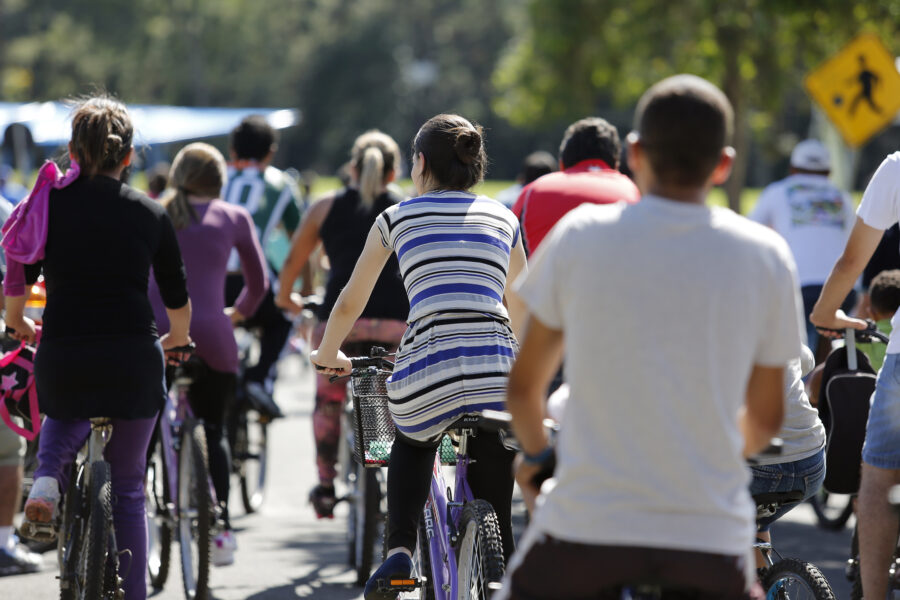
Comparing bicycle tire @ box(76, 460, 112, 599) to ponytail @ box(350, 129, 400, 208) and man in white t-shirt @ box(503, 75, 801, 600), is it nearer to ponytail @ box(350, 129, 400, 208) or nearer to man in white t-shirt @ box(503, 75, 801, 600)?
man in white t-shirt @ box(503, 75, 801, 600)

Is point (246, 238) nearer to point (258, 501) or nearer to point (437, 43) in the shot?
point (258, 501)

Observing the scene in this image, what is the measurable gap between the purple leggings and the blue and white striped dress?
1066mm

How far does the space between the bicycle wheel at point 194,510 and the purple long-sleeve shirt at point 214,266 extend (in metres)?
0.53

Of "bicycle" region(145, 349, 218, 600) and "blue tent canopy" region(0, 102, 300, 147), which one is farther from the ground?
"blue tent canopy" region(0, 102, 300, 147)

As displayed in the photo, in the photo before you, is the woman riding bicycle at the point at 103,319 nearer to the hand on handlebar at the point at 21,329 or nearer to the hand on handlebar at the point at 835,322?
the hand on handlebar at the point at 21,329

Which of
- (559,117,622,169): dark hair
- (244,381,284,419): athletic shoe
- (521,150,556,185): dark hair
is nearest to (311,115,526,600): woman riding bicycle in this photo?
(559,117,622,169): dark hair

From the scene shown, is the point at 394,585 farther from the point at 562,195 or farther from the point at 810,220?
the point at 810,220

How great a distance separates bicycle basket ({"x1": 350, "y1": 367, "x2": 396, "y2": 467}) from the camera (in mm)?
4871

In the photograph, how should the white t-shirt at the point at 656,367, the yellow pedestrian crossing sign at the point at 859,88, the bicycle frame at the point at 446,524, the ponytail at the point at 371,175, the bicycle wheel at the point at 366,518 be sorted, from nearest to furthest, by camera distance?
the white t-shirt at the point at 656,367
the bicycle frame at the point at 446,524
the bicycle wheel at the point at 366,518
the ponytail at the point at 371,175
the yellow pedestrian crossing sign at the point at 859,88

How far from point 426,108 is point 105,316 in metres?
94.6

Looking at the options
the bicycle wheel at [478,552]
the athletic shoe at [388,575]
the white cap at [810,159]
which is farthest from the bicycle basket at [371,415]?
the white cap at [810,159]

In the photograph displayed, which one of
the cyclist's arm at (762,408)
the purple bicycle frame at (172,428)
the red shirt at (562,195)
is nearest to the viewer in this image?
the cyclist's arm at (762,408)

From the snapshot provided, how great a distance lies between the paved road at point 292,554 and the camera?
6664 millimetres

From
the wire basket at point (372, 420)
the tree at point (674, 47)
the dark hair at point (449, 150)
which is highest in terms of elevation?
the tree at point (674, 47)
